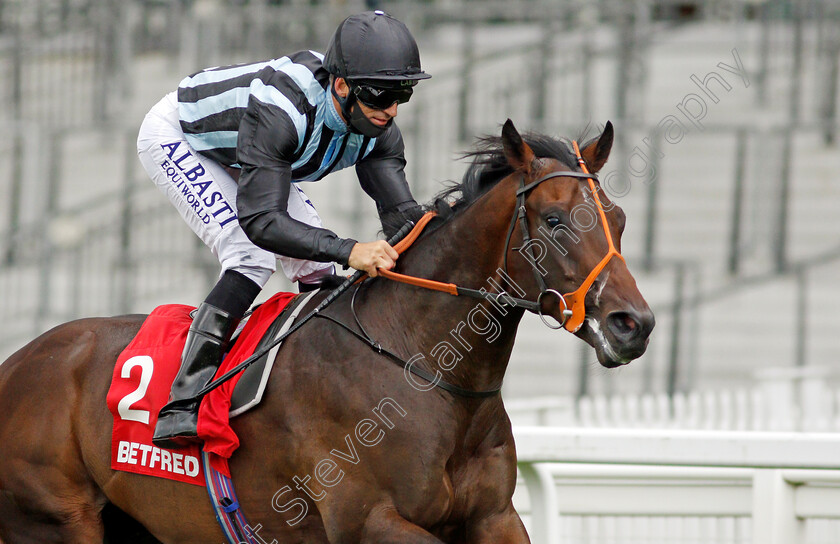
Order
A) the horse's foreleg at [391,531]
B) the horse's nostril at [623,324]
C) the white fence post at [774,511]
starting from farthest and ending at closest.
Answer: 1. the white fence post at [774,511]
2. the horse's foreleg at [391,531]
3. the horse's nostril at [623,324]

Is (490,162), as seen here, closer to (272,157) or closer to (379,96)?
(379,96)

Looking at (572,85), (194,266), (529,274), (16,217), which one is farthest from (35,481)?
(572,85)

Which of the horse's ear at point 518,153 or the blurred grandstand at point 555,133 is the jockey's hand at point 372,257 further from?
the blurred grandstand at point 555,133

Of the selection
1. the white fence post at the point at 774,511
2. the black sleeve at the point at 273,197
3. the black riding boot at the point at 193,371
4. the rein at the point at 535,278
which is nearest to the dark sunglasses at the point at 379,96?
the black sleeve at the point at 273,197

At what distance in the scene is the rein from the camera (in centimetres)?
319

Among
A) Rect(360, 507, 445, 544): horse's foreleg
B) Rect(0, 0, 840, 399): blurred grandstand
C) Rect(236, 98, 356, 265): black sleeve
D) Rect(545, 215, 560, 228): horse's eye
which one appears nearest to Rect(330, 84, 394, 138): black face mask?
Rect(236, 98, 356, 265): black sleeve

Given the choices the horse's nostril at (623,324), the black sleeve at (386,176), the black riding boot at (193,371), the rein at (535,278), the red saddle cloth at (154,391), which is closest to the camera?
the horse's nostril at (623,324)

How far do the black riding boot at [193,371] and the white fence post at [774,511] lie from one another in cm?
205

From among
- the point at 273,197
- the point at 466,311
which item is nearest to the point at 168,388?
the point at 273,197

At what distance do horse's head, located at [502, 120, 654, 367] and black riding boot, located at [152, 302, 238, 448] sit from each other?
110 centimetres

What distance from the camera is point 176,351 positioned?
3984 mm

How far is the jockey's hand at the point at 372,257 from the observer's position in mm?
3582

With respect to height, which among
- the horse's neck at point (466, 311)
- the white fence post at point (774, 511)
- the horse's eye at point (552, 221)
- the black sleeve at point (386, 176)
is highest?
the black sleeve at point (386, 176)

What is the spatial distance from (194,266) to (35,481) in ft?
20.5
